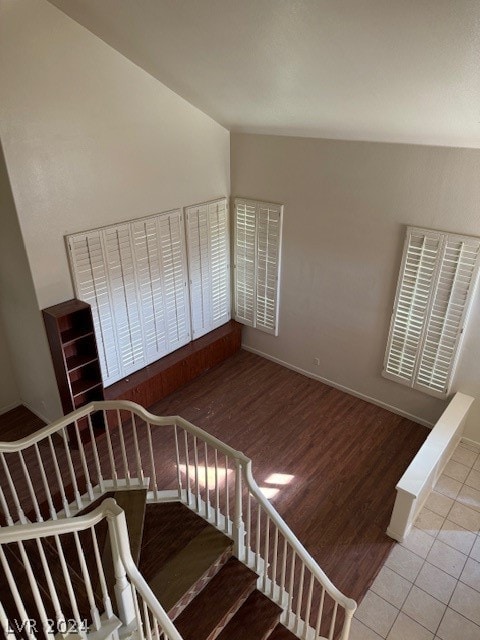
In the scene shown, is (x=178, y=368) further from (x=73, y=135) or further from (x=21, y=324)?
(x=73, y=135)

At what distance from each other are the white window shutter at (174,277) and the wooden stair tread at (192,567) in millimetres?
3201

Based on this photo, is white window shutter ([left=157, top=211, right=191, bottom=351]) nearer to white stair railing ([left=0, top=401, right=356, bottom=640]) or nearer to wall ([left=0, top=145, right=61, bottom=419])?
white stair railing ([left=0, top=401, right=356, bottom=640])

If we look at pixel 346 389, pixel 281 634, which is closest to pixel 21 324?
pixel 281 634

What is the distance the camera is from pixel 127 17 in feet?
12.9

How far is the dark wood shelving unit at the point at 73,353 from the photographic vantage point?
4883mm

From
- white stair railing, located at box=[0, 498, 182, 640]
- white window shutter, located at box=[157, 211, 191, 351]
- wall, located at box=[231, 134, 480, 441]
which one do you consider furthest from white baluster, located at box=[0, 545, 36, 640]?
wall, located at box=[231, 134, 480, 441]

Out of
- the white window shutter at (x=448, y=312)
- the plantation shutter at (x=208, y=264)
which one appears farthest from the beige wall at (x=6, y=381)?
the white window shutter at (x=448, y=312)

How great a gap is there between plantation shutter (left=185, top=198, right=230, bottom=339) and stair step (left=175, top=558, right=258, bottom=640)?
380 cm

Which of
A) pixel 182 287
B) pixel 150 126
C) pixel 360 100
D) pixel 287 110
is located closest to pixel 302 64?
pixel 360 100

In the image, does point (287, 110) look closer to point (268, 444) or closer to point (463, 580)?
point (268, 444)

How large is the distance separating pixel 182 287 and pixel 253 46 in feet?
10.9

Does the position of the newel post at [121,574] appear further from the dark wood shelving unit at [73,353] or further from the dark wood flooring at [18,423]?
the dark wood flooring at [18,423]

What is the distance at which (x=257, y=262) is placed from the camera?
6.74 metres

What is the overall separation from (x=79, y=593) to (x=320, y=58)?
13.4 feet
